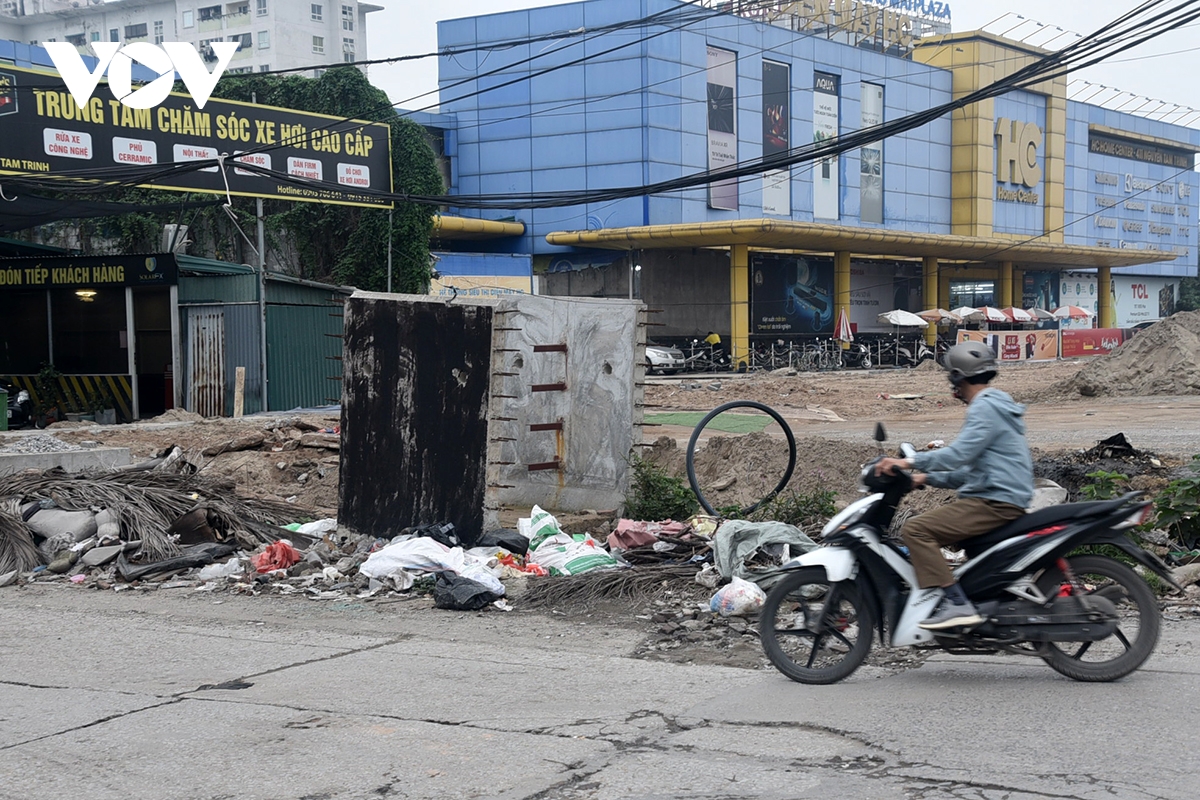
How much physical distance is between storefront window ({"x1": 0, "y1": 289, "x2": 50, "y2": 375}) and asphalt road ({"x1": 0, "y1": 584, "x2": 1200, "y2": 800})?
20316 millimetres

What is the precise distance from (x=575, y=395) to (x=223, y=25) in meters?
95.8

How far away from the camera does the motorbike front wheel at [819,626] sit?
5.96 m

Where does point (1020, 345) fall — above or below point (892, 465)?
above

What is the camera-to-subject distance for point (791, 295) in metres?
55.0

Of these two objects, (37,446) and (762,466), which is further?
(37,446)

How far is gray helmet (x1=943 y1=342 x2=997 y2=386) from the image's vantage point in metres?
5.86

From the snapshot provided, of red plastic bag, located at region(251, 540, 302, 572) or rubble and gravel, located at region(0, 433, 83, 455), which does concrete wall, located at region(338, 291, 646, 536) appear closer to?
red plastic bag, located at region(251, 540, 302, 572)

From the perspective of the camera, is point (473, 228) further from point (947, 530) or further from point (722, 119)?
point (947, 530)

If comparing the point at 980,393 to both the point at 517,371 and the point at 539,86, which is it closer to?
the point at 517,371

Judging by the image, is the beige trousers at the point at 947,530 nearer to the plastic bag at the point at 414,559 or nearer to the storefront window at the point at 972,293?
the plastic bag at the point at 414,559

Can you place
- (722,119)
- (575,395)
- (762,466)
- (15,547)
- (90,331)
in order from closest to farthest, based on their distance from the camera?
(15,547), (575,395), (762,466), (90,331), (722,119)

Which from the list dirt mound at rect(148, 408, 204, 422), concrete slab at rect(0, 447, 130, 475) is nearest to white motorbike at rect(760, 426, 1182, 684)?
concrete slab at rect(0, 447, 130, 475)

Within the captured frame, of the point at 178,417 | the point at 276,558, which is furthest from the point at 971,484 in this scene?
the point at 178,417

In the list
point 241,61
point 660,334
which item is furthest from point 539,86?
point 241,61
